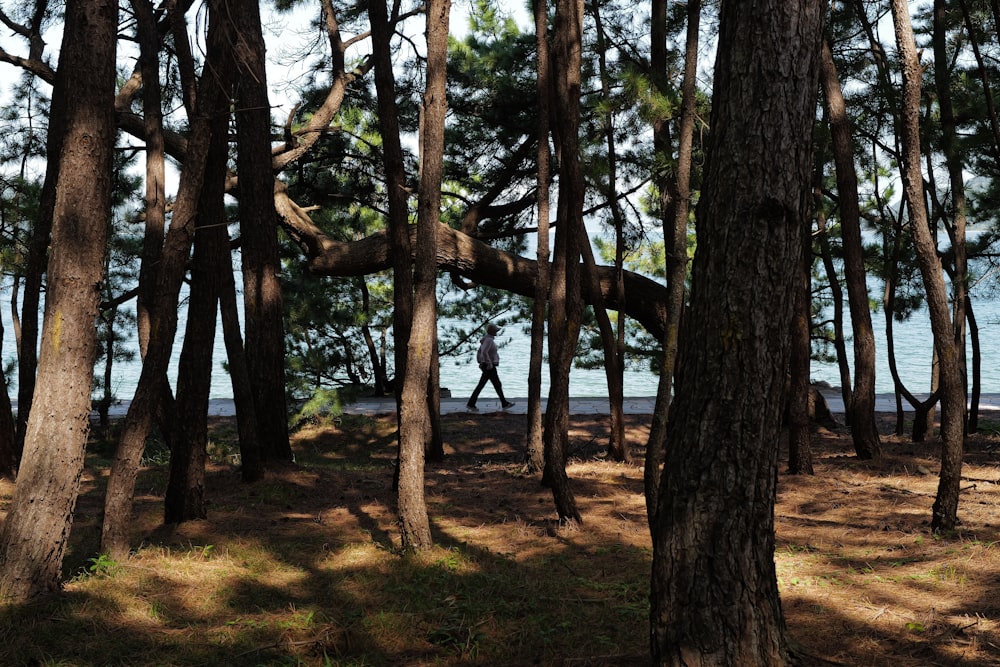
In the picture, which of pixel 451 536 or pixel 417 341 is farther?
pixel 451 536

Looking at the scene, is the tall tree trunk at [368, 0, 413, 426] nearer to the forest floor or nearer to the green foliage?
the forest floor

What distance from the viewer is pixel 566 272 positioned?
6406mm

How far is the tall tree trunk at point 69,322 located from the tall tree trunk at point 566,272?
10.1 feet

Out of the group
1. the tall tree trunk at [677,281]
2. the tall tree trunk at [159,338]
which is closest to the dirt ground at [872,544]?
the tall tree trunk at [677,281]

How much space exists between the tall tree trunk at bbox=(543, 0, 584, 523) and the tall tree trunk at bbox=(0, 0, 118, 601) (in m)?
3.07

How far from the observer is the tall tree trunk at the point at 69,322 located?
4.15 m

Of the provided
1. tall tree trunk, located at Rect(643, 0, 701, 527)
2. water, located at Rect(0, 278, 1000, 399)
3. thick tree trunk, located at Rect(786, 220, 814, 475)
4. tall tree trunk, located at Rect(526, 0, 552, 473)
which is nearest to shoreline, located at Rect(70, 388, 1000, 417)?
water, located at Rect(0, 278, 1000, 399)

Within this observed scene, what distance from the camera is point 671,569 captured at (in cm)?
309

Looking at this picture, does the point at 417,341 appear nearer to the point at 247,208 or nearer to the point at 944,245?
the point at 247,208

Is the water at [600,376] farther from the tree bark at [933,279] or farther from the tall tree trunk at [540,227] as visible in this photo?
the tree bark at [933,279]

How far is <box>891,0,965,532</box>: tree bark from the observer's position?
5246 mm

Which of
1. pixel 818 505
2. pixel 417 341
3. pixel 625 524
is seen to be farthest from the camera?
pixel 818 505

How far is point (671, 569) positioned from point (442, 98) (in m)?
3.44

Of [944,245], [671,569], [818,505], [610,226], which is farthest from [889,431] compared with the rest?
[671,569]
